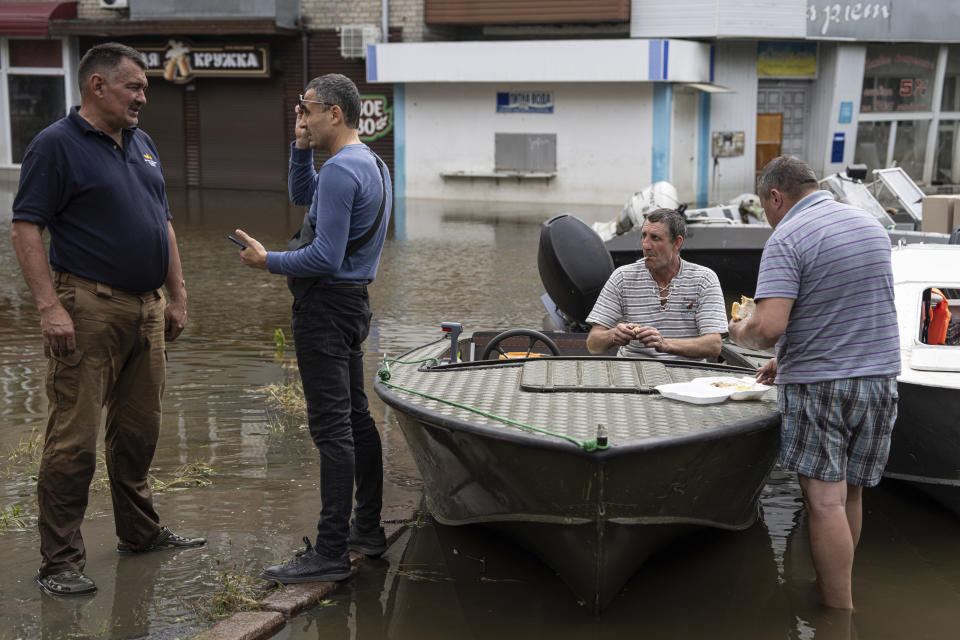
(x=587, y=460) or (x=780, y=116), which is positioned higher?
(x=780, y=116)

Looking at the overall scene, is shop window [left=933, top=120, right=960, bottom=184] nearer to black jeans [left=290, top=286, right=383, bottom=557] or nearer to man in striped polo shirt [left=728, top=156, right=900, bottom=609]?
man in striped polo shirt [left=728, top=156, right=900, bottom=609]

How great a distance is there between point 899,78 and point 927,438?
22240 millimetres

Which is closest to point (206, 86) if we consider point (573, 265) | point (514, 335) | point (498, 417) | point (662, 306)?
point (573, 265)

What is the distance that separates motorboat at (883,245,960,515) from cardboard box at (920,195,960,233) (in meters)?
5.52

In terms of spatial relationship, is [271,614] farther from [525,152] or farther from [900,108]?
[900,108]

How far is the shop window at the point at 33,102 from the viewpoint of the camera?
2833 centimetres

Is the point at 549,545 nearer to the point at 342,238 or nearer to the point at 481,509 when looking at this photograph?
the point at 481,509

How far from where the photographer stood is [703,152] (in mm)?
23906

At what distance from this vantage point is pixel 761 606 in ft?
14.5

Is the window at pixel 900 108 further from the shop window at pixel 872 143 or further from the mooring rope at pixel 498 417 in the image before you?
the mooring rope at pixel 498 417

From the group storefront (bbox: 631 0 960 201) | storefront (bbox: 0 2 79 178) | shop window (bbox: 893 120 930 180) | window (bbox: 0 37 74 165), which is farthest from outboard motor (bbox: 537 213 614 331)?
window (bbox: 0 37 74 165)

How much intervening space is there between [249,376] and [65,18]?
21908mm

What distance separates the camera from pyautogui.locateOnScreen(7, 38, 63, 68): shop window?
27.9 meters

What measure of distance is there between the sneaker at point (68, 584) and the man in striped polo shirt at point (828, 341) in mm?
2669
